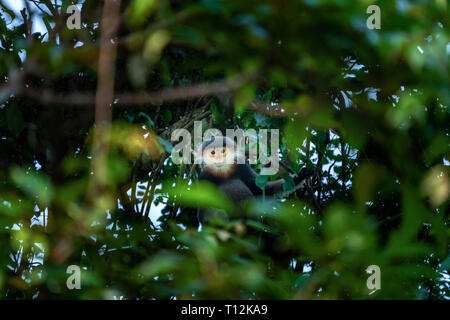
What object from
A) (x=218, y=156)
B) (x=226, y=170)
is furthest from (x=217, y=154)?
(x=226, y=170)

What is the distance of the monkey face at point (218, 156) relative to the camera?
3883 mm

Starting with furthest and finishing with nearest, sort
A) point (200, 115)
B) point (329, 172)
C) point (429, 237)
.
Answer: point (329, 172) < point (200, 115) < point (429, 237)

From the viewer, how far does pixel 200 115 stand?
343cm

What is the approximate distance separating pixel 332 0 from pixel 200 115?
237cm

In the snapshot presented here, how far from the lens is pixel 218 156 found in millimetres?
3885

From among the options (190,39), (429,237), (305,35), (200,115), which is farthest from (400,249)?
(200,115)

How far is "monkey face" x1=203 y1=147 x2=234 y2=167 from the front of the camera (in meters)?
3.88

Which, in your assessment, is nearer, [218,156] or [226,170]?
[218,156]

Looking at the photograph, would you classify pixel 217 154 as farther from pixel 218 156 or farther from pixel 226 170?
pixel 226 170
